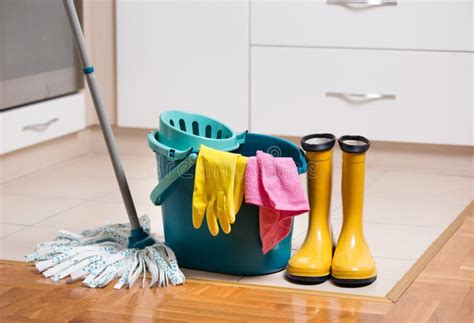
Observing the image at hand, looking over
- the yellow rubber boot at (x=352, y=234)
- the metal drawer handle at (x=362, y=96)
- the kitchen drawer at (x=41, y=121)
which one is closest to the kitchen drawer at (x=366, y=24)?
the metal drawer handle at (x=362, y=96)

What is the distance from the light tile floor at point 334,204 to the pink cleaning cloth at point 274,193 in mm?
133

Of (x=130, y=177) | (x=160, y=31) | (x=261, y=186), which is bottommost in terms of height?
(x=130, y=177)

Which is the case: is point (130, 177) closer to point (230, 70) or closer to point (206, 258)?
point (230, 70)

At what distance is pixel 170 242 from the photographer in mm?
2213

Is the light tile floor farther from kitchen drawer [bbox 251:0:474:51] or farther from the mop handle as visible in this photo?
kitchen drawer [bbox 251:0:474:51]

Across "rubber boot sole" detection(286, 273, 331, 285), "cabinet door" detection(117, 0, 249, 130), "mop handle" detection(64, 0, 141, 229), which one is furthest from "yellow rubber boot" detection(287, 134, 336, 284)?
"cabinet door" detection(117, 0, 249, 130)

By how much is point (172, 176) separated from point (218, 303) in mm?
304

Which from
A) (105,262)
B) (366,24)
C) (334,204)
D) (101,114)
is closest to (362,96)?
(366,24)

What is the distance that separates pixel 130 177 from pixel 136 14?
1.95ft

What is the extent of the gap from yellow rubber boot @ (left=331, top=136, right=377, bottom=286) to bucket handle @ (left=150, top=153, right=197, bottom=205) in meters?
0.33

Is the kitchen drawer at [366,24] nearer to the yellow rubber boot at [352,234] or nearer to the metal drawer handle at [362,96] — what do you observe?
the metal drawer handle at [362,96]

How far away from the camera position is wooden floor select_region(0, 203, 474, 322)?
1896 millimetres

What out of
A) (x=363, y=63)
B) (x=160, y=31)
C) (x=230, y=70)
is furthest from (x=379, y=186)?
(x=160, y=31)

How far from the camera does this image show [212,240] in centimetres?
214
